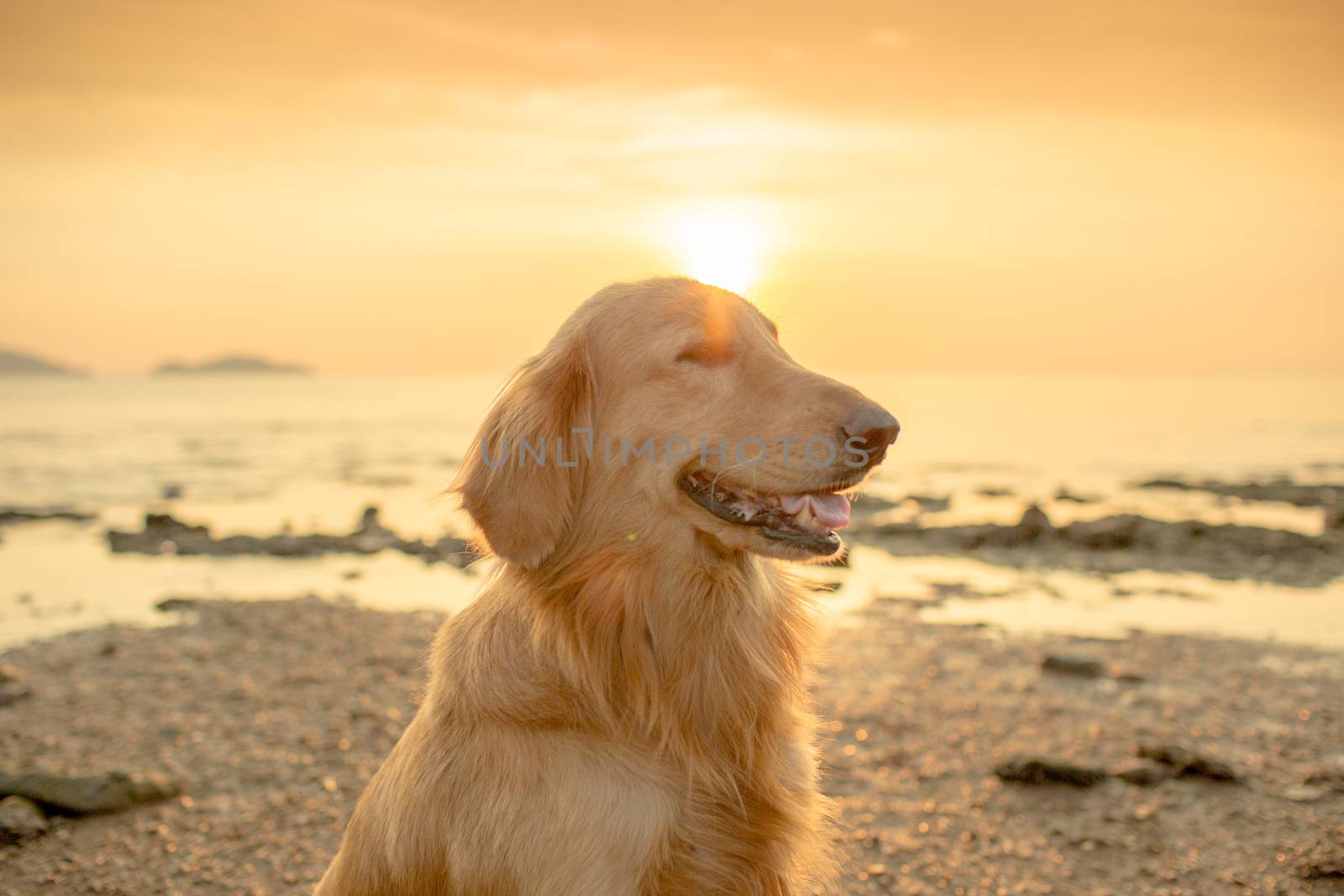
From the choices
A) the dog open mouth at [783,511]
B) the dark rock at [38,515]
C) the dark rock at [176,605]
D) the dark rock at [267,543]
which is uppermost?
the dog open mouth at [783,511]

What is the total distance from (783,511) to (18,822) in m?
4.40

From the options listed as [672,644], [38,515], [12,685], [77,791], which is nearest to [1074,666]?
[672,644]

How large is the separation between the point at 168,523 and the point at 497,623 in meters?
15.3

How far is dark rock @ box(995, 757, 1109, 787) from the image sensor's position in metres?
5.64

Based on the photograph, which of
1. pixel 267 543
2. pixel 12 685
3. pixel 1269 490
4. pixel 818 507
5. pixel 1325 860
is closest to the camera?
pixel 818 507

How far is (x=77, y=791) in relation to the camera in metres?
5.15

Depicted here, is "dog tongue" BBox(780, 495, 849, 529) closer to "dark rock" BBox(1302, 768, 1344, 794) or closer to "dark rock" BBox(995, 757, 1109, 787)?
"dark rock" BBox(995, 757, 1109, 787)

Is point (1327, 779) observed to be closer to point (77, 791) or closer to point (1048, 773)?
point (1048, 773)

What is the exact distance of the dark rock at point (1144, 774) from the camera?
5.59 metres

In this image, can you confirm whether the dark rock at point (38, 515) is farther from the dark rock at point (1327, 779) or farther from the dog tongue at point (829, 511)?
the dark rock at point (1327, 779)

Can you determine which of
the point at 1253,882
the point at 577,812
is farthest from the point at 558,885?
the point at 1253,882

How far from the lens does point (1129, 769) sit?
566 centimetres

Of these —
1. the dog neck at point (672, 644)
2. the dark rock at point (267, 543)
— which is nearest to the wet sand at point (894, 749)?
the dog neck at point (672, 644)

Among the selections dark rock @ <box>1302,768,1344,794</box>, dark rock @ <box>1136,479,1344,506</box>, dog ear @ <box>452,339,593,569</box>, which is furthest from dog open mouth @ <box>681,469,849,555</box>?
dark rock @ <box>1136,479,1344,506</box>
